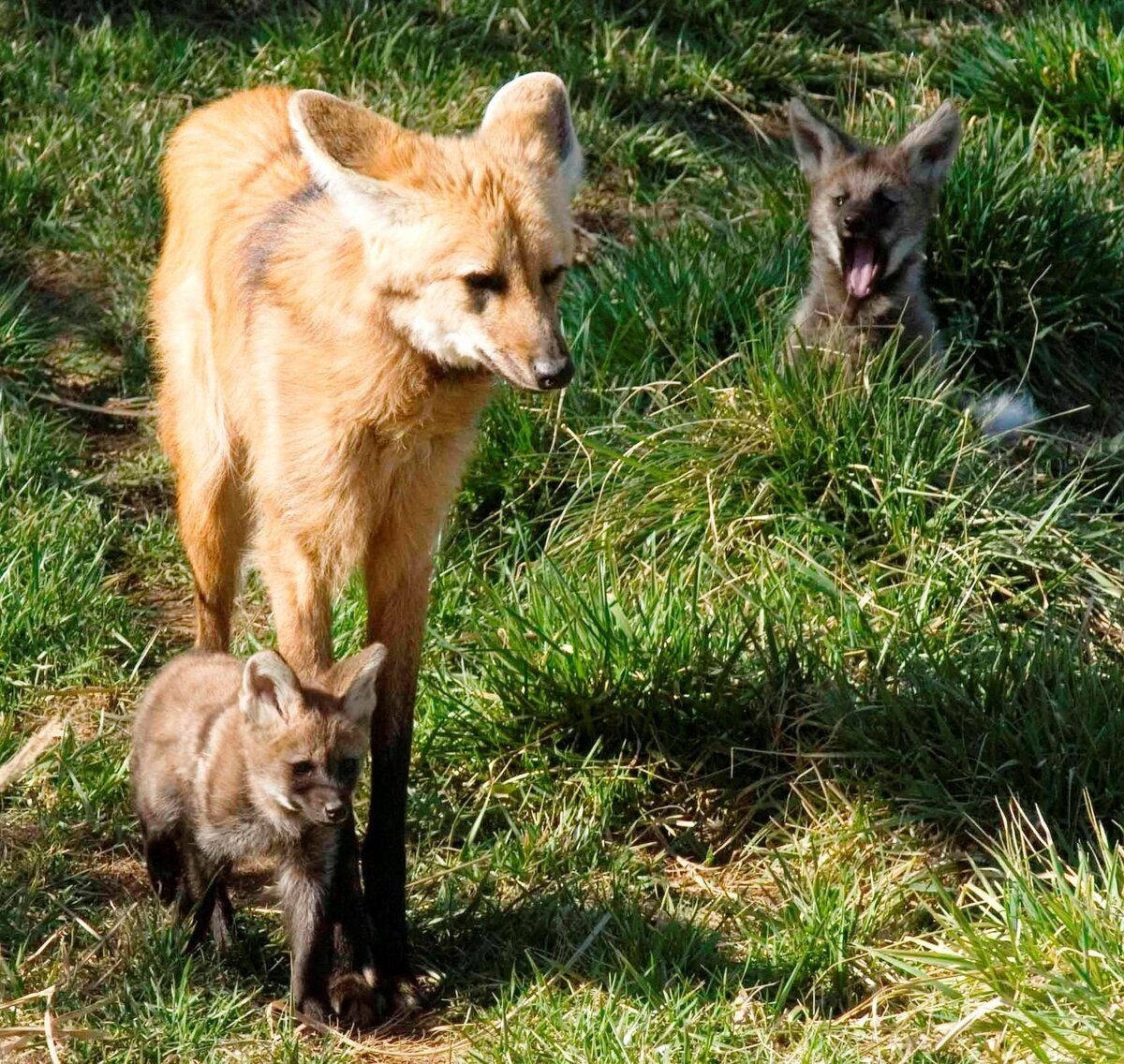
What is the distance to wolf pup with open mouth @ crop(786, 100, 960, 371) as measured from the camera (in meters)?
5.59

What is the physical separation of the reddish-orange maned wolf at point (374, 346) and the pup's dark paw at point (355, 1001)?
8 centimetres

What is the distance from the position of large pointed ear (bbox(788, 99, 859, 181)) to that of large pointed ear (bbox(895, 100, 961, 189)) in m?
0.20

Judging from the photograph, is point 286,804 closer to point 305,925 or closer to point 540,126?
point 305,925

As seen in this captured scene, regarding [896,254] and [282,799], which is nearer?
[282,799]

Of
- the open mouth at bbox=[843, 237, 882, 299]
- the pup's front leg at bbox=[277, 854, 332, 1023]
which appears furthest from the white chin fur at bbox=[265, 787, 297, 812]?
the open mouth at bbox=[843, 237, 882, 299]

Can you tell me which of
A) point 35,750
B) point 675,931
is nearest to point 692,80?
point 675,931

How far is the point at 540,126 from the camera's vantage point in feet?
12.1

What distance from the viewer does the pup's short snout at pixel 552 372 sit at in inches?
131

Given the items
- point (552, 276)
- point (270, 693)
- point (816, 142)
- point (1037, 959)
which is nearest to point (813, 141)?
point (816, 142)

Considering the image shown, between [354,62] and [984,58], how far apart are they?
2.63 m

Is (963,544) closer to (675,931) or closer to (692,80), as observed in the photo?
(675,931)

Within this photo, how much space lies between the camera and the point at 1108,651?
14.5 feet

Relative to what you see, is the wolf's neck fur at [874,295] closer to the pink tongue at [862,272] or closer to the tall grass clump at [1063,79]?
the pink tongue at [862,272]

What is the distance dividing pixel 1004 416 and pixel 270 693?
2.90 m
